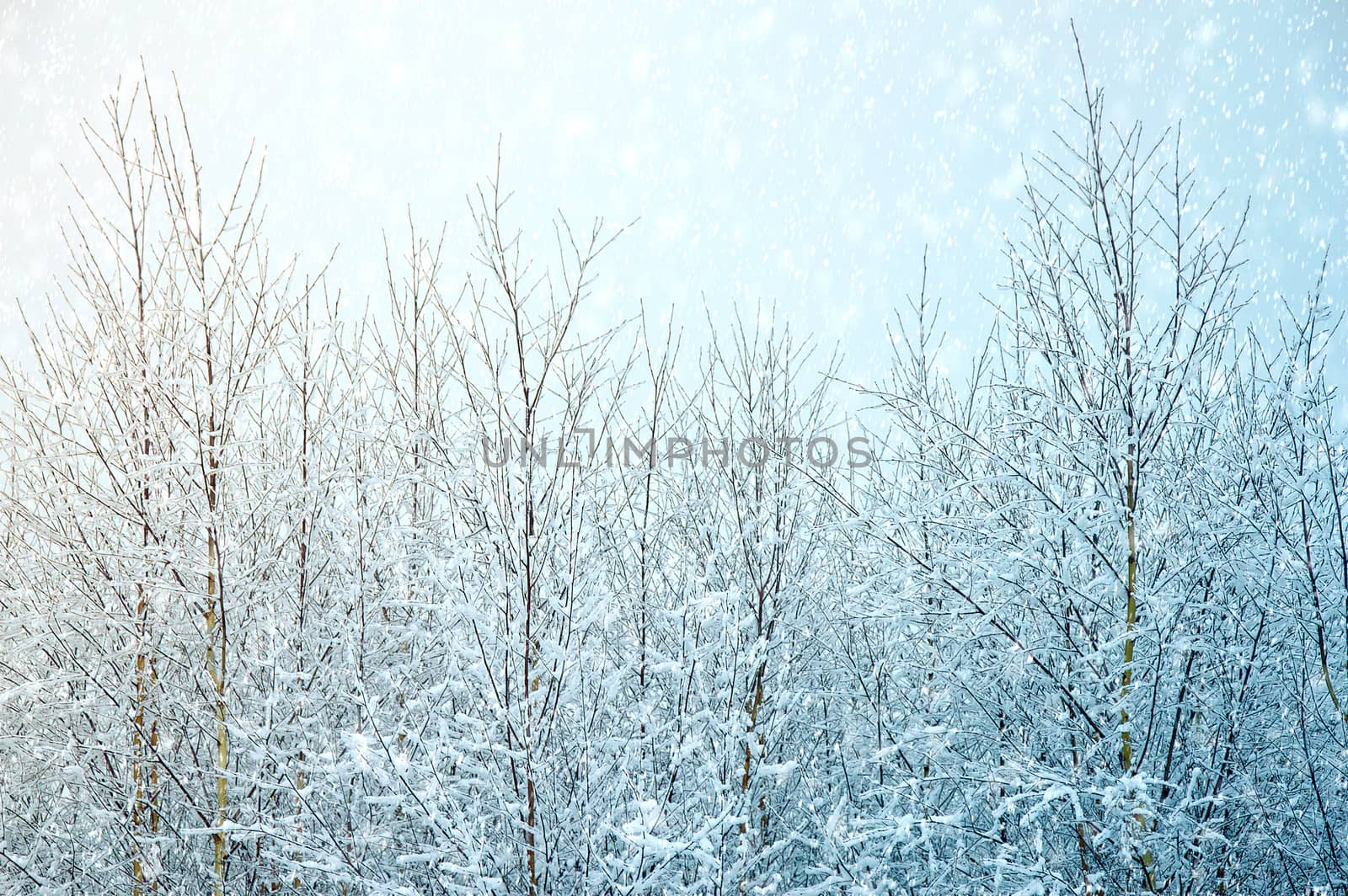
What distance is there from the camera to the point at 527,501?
11.8 ft

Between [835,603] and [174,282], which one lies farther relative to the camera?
[835,603]

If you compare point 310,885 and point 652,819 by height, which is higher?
point 652,819

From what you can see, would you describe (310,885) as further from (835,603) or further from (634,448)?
(835,603)

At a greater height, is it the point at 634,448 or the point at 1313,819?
the point at 634,448

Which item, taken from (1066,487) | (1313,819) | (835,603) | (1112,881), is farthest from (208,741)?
(1313,819)

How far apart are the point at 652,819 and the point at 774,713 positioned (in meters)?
1.77

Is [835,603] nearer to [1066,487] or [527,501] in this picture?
[1066,487]

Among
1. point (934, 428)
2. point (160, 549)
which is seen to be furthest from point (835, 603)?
point (160, 549)

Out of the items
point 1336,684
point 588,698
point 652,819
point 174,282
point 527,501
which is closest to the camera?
point 652,819

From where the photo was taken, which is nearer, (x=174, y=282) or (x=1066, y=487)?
(x=174, y=282)

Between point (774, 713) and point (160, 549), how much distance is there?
3.15 metres

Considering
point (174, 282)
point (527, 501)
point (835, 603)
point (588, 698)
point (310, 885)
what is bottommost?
point (310, 885)

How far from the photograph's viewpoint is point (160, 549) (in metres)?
4.00

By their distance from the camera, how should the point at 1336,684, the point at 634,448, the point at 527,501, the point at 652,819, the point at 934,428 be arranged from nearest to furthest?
1. the point at 652,819
2. the point at 527,501
3. the point at 1336,684
4. the point at 634,448
5. the point at 934,428
